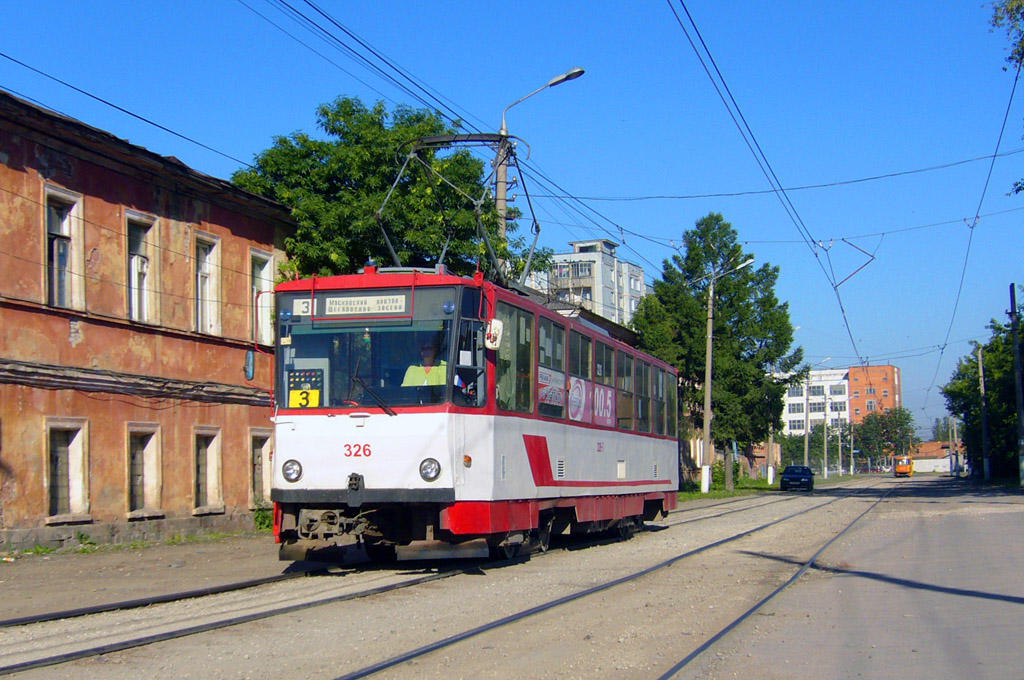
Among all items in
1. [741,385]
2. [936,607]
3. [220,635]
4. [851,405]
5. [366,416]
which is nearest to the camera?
[220,635]

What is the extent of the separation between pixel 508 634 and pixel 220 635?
7.24ft

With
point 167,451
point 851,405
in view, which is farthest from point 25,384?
point 851,405

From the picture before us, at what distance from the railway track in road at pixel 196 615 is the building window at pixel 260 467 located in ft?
32.8

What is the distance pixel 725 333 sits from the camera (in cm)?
4862

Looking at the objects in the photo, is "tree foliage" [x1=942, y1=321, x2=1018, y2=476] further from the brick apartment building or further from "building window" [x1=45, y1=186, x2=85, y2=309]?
"building window" [x1=45, y1=186, x2=85, y2=309]

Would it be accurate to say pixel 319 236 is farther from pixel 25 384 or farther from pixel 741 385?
pixel 741 385

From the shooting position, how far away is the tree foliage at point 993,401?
2345 inches

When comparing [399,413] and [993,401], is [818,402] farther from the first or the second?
[399,413]

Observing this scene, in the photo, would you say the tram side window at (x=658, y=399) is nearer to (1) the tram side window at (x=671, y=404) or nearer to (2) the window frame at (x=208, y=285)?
(1) the tram side window at (x=671, y=404)

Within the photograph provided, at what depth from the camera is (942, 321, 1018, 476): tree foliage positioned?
195ft

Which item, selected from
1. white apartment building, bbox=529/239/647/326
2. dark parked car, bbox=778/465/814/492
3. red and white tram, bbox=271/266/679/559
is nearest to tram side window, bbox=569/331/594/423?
red and white tram, bbox=271/266/679/559

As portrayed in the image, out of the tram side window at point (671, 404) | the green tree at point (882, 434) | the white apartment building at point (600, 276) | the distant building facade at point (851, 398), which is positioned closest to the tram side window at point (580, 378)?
the tram side window at point (671, 404)

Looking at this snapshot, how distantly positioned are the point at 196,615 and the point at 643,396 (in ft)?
36.5

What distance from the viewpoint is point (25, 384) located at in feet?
52.0
